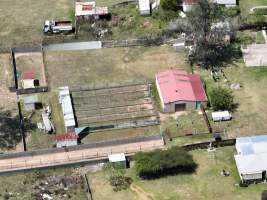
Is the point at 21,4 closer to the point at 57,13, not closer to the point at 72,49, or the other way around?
the point at 57,13

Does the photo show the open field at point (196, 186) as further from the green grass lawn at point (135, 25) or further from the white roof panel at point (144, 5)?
the white roof panel at point (144, 5)

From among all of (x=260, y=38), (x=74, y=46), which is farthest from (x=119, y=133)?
(x=260, y=38)

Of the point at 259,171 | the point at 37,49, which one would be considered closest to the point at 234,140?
the point at 259,171

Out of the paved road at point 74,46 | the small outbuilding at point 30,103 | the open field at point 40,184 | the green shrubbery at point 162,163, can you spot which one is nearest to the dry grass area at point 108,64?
the paved road at point 74,46

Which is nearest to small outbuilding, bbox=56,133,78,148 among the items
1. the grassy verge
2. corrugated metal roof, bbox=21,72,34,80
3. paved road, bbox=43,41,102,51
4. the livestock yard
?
the livestock yard

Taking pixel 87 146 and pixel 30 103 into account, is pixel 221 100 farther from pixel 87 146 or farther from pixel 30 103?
pixel 30 103
